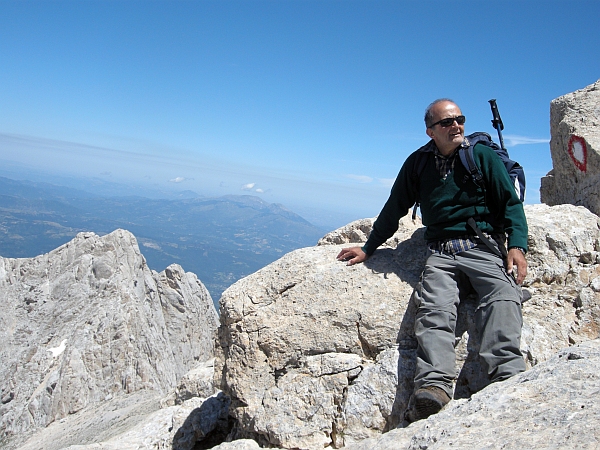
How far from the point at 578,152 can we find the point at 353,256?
21.1ft

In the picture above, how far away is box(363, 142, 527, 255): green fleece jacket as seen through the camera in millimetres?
6727

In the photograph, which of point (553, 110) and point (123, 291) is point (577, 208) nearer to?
point (553, 110)

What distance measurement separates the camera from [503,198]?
22.2ft

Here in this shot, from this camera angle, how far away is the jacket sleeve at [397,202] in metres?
7.63

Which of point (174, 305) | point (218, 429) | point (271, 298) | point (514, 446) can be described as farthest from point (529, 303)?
point (174, 305)

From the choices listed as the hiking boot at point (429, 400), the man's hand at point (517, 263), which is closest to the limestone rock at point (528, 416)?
the hiking boot at point (429, 400)

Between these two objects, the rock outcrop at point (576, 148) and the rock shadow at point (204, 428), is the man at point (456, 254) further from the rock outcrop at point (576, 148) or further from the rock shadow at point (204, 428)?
the rock shadow at point (204, 428)

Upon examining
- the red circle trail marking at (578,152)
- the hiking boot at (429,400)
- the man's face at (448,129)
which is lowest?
the hiking boot at (429,400)

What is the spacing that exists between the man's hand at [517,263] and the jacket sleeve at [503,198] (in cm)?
13

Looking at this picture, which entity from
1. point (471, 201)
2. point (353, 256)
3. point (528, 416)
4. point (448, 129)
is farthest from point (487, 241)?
point (528, 416)

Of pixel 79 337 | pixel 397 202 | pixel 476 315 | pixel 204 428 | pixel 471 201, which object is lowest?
pixel 79 337

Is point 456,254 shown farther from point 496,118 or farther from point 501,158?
point 496,118

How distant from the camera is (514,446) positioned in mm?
3797

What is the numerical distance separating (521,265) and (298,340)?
3.94 metres
